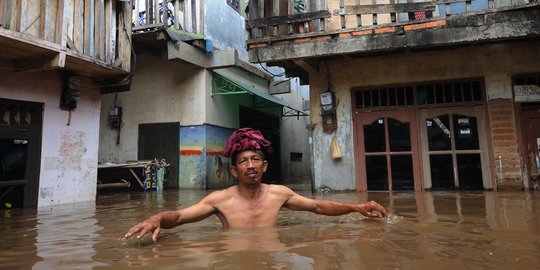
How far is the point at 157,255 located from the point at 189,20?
9.99 meters

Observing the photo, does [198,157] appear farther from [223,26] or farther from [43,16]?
[43,16]

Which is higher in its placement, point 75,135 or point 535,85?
point 535,85

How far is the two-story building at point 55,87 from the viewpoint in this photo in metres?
6.31

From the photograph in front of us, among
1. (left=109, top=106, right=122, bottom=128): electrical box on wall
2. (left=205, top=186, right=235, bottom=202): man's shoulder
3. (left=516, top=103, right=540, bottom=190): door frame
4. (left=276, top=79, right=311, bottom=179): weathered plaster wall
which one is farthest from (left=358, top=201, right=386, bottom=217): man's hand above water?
(left=276, top=79, right=311, bottom=179): weathered plaster wall

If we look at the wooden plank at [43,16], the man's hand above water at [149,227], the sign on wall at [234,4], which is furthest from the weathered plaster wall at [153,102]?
the man's hand above water at [149,227]

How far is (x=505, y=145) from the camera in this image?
7172 mm

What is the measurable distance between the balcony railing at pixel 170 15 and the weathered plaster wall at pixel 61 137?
112 inches

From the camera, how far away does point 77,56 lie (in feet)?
22.3

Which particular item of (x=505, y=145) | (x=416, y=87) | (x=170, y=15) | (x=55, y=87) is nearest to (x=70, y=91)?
(x=55, y=87)

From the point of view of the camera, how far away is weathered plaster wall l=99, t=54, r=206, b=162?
38.5 ft

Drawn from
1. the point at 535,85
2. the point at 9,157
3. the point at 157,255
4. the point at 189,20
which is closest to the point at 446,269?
the point at 157,255

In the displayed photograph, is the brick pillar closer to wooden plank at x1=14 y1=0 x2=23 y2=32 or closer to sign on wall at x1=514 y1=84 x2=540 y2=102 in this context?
sign on wall at x1=514 y1=84 x2=540 y2=102

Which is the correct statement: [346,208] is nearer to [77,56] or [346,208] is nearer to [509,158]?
[509,158]

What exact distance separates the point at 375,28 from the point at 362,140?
7.58 ft
